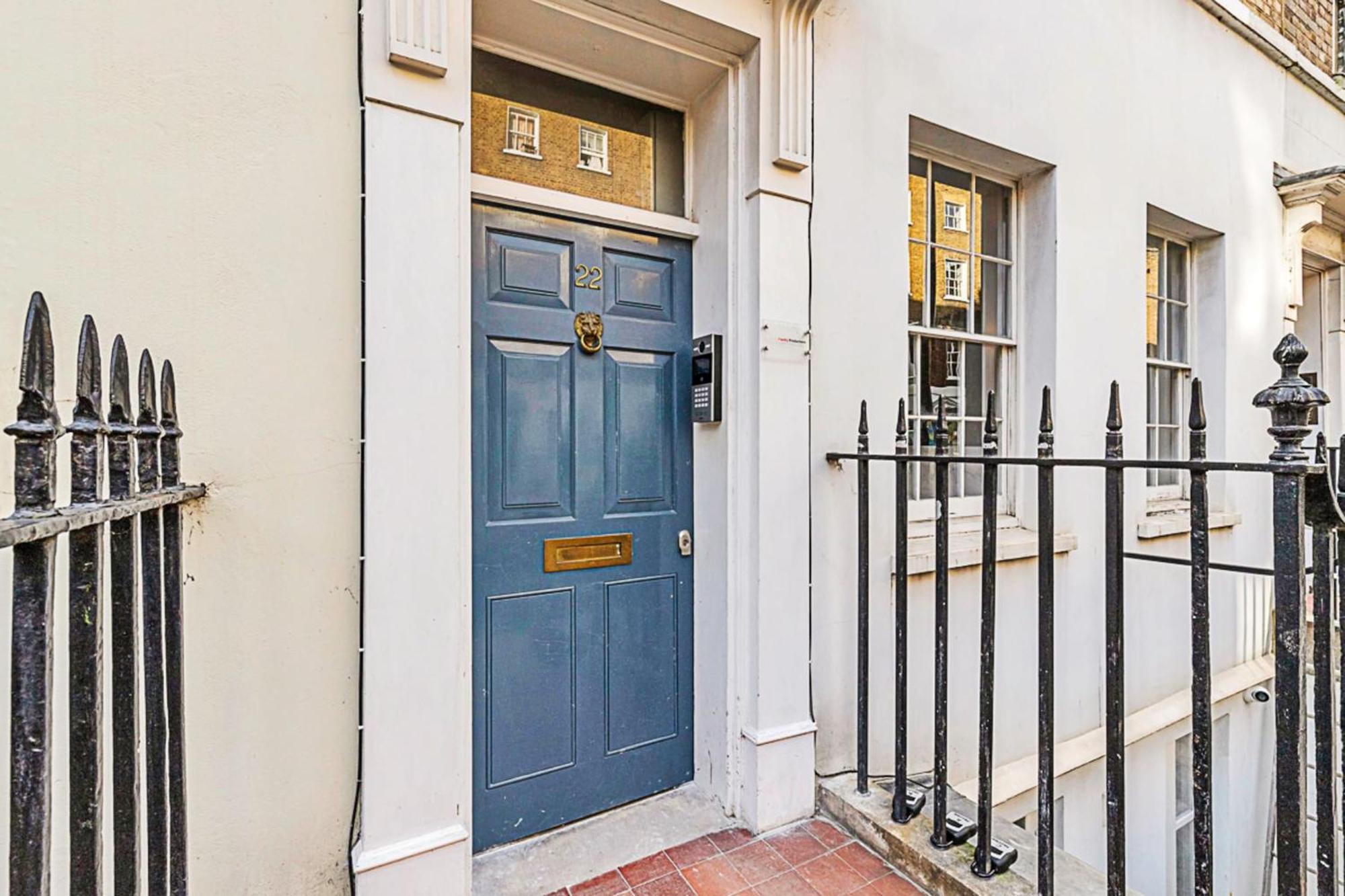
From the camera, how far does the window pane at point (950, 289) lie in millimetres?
2990

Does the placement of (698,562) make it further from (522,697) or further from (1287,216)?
(1287,216)

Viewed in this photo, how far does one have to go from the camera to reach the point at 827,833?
Result: 2.25 metres

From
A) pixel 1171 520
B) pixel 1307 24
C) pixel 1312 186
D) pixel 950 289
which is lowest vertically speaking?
pixel 1171 520

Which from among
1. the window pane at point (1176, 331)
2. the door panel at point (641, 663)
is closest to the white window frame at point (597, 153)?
the door panel at point (641, 663)

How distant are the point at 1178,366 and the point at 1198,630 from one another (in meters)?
3.53

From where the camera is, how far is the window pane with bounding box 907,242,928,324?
2896mm

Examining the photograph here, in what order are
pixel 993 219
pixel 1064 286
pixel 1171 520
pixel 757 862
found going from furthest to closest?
pixel 1171 520, pixel 993 219, pixel 1064 286, pixel 757 862

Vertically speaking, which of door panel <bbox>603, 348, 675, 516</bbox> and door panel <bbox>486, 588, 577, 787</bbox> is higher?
door panel <bbox>603, 348, 675, 516</bbox>

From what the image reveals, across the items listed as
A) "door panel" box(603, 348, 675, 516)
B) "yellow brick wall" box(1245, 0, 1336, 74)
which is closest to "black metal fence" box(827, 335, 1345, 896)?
"door panel" box(603, 348, 675, 516)

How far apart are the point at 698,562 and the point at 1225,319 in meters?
4.12

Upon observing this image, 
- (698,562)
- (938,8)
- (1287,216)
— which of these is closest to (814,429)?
(698,562)

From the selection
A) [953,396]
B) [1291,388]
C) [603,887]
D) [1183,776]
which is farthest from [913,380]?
[1183,776]

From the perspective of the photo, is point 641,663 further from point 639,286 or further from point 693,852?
point 639,286

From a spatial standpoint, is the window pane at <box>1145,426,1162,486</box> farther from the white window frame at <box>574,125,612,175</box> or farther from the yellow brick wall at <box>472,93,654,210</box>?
the white window frame at <box>574,125,612,175</box>
